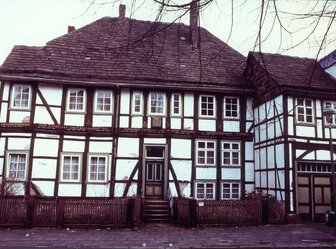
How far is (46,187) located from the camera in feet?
58.7

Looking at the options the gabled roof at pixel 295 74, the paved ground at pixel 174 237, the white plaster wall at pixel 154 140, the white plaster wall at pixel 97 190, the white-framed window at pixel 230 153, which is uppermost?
the gabled roof at pixel 295 74

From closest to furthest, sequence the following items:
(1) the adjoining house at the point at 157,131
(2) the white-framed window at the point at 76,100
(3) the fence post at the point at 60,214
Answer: (3) the fence post at the point at 60,214
(1) the adjoining house at the point at 157,131
(2) the white-framed window at the point at 76,100

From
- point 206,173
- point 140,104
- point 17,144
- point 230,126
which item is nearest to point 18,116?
point 17,144

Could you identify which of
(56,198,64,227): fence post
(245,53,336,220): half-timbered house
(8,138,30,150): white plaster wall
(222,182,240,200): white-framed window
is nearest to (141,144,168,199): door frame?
(222,182,240,200): white-framed window

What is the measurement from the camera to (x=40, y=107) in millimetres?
18500

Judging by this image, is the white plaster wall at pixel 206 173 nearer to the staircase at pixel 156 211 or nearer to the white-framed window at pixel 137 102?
the staircase at pixel 156 211

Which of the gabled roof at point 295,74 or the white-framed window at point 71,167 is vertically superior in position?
the gabled roof at point 295,74

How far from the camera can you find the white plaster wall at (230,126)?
20.0 metres

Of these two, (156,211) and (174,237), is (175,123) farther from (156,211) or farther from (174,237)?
(174,237)

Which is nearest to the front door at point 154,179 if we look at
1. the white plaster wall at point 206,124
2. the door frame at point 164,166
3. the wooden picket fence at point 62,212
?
the door frame at point 164,166

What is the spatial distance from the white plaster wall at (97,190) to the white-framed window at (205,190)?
4.67 meters

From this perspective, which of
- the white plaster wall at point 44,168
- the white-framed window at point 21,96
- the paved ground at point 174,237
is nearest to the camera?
the paved ground at point 174,237

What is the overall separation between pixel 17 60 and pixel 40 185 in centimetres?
665

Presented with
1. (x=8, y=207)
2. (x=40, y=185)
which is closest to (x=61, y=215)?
(x=8, y=207)
